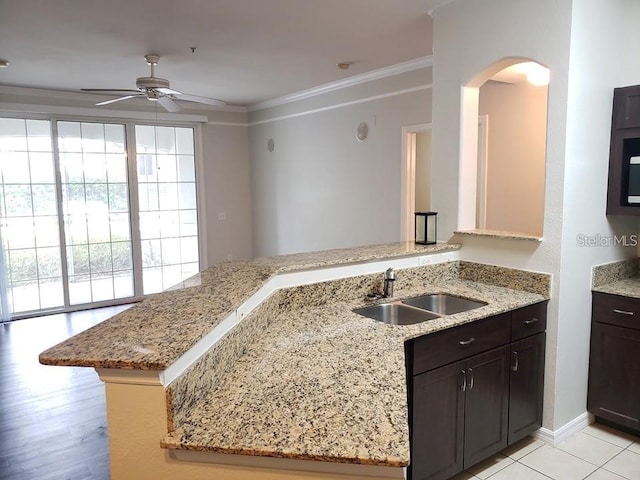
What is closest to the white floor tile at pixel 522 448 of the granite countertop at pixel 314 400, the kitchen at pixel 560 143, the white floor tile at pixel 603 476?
the kitchen at pixel 560 143

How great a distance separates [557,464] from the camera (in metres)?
2.54

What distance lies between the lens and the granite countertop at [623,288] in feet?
8.75

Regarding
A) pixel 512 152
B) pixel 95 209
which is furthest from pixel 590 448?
pixel 95 209

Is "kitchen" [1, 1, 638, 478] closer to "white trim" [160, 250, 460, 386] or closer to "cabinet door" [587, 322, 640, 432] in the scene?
"cabinet door" [587, 322, 640, 432]

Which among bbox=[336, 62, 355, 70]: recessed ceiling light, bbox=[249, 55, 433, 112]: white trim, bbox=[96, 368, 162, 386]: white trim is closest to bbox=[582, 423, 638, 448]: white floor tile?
bbox=[96, 368, 162, 386]: white trim

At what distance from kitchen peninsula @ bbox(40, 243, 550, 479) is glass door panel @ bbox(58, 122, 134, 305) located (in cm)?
448

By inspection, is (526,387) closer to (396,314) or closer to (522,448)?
(522,448)

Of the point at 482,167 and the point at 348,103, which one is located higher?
the point at 348,103

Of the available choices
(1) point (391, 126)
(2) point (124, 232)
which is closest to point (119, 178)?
(2) point (124, 232)

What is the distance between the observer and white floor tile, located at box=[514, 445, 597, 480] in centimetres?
245

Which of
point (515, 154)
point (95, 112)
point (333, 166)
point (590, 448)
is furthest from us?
point (95, 112)

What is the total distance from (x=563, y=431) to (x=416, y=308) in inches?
47.7

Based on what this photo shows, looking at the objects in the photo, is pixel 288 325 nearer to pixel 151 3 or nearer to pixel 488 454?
pixel 488 454

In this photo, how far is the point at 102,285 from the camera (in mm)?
6098
